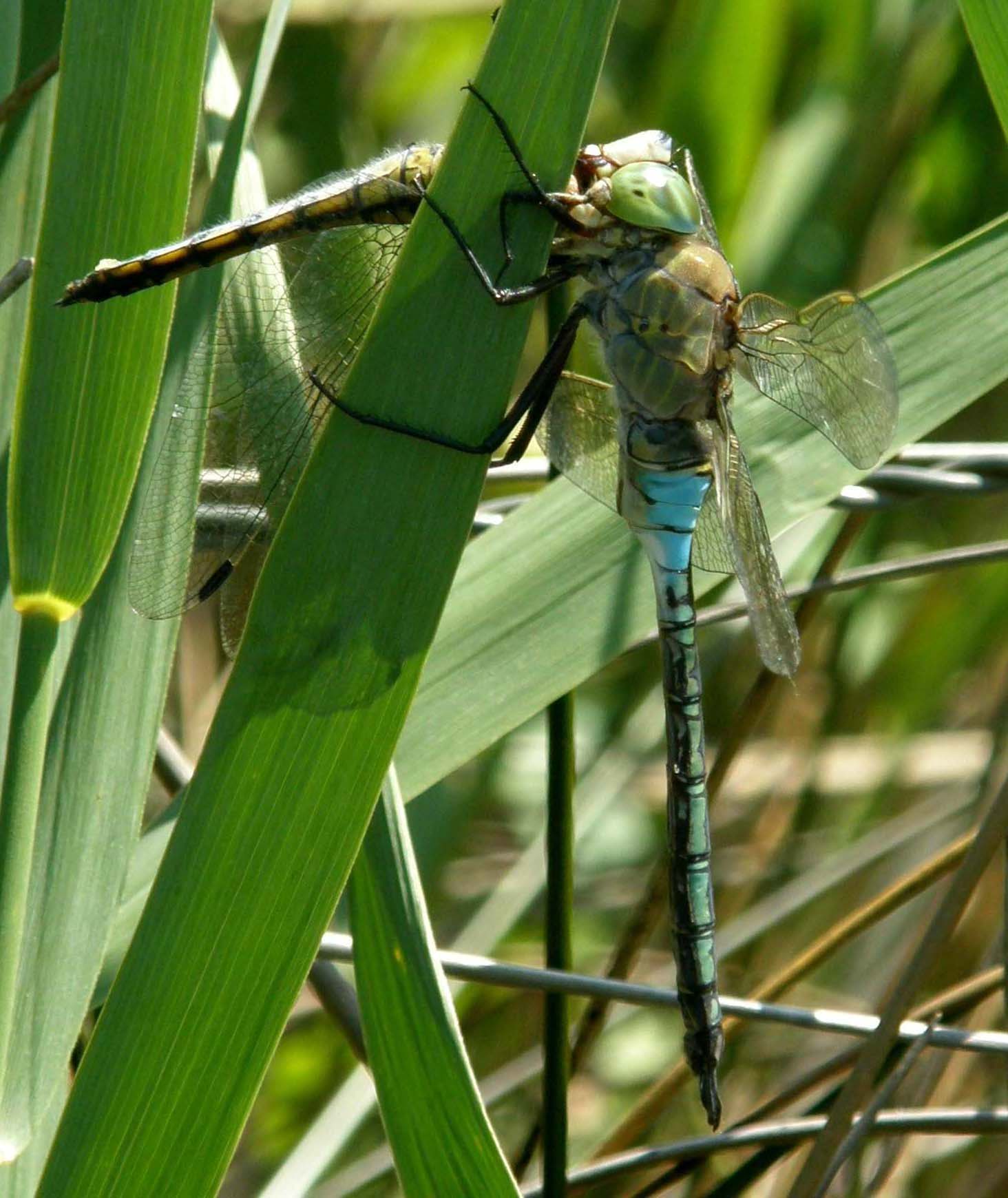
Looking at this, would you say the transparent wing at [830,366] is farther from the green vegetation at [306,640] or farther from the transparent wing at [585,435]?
the transparent wing at [585,435]

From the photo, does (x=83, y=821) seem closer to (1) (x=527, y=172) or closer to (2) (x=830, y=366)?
(1) (x=527, y=172)

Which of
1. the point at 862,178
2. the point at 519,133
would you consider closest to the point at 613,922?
the point at 862,178

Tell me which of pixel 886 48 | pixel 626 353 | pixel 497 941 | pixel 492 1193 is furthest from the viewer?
pixel 886 48

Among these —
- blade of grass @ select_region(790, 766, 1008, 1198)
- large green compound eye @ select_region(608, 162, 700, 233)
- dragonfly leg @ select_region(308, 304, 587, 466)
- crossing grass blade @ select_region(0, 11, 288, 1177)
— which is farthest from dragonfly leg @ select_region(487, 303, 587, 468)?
blade of grass @ select_region(790, 766, 1008, 1198)

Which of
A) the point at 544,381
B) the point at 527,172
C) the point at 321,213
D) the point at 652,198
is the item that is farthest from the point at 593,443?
the point at 527,172

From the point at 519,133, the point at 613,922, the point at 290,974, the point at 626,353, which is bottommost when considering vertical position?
the point at 613,922

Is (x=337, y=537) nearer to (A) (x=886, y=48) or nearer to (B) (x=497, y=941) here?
(B) (x=497, y=941)

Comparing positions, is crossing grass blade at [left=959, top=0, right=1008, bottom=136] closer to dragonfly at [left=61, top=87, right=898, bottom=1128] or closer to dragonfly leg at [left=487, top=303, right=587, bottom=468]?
dragonfly at [left=61, top=87, right=898, bottom=1128]
